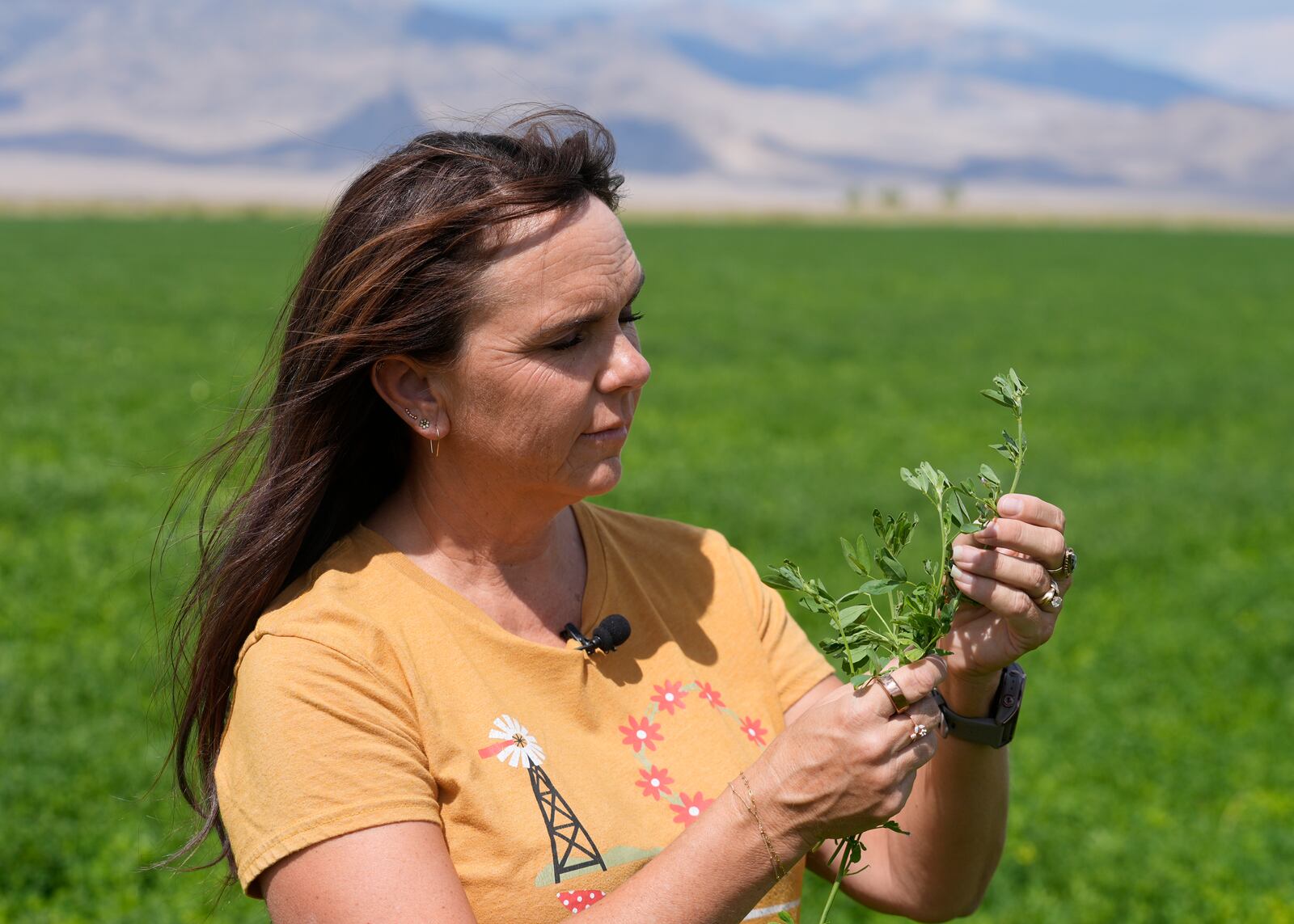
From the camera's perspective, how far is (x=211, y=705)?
202 cm

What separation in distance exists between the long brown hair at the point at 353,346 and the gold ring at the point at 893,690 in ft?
2.63

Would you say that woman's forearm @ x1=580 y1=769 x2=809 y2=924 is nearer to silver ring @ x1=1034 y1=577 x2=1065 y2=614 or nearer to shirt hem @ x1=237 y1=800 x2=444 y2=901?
shirt hem @ x1=237 y1=800 x2=444 y2=901

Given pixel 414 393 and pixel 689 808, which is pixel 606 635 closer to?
pixel 689 808

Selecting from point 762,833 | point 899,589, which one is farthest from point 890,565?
point 762,833

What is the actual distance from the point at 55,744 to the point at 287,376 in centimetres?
386

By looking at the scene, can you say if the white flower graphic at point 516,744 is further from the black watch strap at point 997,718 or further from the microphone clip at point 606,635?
the black watch strap at point 997,718

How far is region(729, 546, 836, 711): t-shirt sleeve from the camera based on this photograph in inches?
86.9

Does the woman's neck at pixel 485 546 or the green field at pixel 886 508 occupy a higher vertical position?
the woman's neck at pixel 485 546

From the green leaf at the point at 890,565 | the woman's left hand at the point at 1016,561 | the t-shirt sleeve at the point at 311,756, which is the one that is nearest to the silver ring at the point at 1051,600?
the woman's left hand at the point at 1016,561

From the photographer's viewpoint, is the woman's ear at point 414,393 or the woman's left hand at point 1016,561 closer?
the woman's left hand at point 1016,561

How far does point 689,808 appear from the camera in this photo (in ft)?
6.31

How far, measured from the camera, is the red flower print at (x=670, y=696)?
2.01 meters

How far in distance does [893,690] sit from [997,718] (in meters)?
0.51

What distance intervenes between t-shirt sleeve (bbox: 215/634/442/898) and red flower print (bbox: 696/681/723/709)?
497 millimetres
